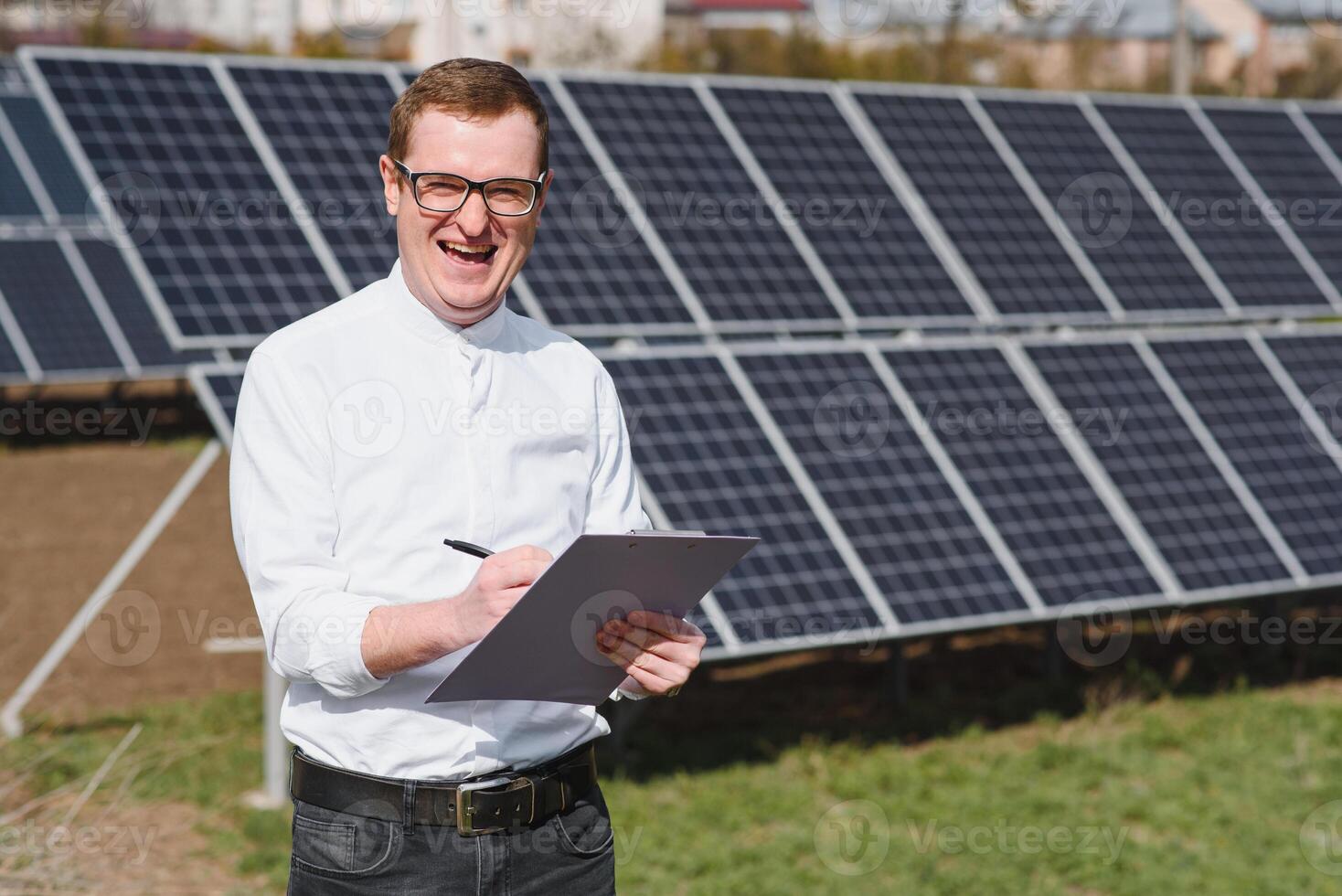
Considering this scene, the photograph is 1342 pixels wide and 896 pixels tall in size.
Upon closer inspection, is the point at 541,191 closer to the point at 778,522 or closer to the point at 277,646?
the point at 277,646

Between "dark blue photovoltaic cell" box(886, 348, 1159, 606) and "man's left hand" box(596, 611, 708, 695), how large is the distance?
5.02 m

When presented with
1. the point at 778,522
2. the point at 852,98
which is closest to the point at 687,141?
the point at 852,98

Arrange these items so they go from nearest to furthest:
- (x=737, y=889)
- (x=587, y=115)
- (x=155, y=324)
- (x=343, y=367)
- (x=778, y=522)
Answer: (x=343, y=367), (x=737, y=889), (x=778, y=522), (x=587, y=115), (x=155, y=324)

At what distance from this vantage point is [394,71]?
9266mm

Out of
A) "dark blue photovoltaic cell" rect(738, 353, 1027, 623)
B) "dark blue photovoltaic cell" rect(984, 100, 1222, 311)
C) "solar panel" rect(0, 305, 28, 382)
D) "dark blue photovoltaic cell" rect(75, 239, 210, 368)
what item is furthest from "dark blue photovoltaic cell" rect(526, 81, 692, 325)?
"solar panel" rect(0, 305, 28, 382)

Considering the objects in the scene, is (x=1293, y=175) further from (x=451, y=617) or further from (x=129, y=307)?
(x=129, y=307)

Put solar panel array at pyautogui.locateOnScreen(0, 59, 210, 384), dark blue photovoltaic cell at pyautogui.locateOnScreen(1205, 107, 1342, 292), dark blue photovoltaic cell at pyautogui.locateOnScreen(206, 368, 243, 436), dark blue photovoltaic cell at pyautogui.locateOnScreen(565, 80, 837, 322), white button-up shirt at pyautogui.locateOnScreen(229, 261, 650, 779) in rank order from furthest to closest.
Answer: solar panel array at pyautogui.locateOnScreen(0, 59, 210, 384) < dark blue photovoltaic cell at pyautogui.locateOnScreen(1205, 107, 1342, 292) < dark blue photovoltaic cell at pyautogui.locateOnScreen(565, 80, 837, 322) < dark blue photovoltaic cell at pyautogui.locateOnScreen(206, 368, 243, 436) < white button-up shirt at pyautogui.locateOnScreen(229, 261, 650, 779)

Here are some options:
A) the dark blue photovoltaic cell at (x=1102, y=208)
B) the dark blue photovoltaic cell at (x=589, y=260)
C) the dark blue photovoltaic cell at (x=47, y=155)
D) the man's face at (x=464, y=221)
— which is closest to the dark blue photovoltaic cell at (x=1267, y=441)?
the dark blue photovoltaic cell at (x=1102, y=208)

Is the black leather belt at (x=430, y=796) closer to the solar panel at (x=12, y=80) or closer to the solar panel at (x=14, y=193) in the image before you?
the solar panel at (x=14, y=193)

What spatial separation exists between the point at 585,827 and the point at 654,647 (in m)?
0.45

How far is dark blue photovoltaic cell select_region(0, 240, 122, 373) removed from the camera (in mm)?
15688

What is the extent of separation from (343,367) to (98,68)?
6.45 metres

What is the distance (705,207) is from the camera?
9.05 meters

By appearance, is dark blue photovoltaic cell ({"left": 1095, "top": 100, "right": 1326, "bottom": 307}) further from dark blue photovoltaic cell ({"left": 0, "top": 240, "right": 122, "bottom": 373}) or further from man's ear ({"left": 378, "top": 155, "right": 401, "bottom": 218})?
dark blue photovoltaic cell ({"left": 0, "top": 240, "right": 122, "bottom": 373})
